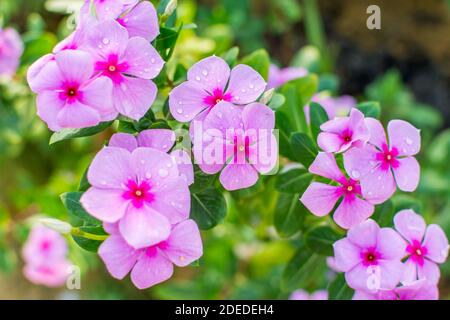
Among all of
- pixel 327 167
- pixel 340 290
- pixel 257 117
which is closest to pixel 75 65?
pixel 257 117

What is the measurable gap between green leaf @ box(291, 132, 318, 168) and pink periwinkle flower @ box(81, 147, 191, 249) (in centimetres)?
26

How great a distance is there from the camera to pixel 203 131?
34.6 inches

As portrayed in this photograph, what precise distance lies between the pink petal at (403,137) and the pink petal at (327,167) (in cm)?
9

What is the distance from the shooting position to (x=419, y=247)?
1007mm

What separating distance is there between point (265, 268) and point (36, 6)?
1.13m

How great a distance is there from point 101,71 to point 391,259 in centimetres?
47

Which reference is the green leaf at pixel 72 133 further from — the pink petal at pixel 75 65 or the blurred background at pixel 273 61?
the blurred background at pixel 273 61

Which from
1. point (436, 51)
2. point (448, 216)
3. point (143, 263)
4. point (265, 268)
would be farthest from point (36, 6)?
point (143, 263)

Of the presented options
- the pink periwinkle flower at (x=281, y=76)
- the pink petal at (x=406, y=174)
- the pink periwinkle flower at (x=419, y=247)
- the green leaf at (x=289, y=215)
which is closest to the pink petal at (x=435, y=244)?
the pink periwinkle flower at (x=419, y=247)

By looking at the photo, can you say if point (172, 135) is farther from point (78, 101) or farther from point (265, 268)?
point (265, 268)

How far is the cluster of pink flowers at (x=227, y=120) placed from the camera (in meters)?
0.88

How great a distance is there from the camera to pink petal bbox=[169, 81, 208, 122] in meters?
0.91

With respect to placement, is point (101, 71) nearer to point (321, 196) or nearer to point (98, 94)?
point (98, 94)

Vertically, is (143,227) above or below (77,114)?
below
